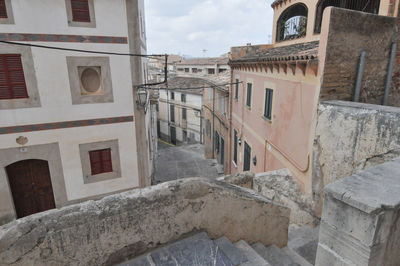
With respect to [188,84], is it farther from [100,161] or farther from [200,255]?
[200,255]

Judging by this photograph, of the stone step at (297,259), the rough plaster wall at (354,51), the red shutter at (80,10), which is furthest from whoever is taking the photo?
the red shutter at (80,10)

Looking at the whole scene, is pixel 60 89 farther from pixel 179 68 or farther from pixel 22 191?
pixel 179 68

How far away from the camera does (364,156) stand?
4.58 metres

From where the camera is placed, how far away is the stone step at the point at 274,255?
11.5 ft

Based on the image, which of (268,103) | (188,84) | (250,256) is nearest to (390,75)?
(268,103)

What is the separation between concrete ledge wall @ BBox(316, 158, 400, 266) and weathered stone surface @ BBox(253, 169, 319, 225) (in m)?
4.27

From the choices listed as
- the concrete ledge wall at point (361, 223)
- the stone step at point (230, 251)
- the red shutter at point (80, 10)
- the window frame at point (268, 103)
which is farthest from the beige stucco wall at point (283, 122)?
the red shutter at point (80, 10)

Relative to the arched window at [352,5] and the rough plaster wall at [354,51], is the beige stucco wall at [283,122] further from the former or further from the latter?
the arched window at [352,5]

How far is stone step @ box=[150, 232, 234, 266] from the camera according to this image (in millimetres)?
2568

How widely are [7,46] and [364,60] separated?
29.2 feet

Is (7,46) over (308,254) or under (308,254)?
over

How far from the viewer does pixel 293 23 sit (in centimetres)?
1172

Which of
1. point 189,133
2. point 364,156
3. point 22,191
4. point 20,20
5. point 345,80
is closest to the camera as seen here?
point 364,156

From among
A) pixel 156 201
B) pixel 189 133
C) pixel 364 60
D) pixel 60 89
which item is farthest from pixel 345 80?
pixel 189 133
